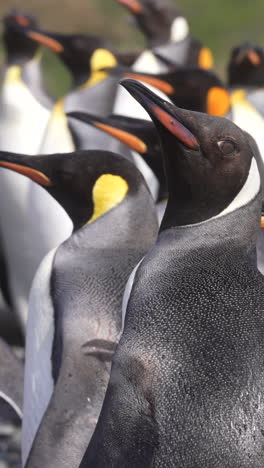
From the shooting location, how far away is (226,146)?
1824 mm

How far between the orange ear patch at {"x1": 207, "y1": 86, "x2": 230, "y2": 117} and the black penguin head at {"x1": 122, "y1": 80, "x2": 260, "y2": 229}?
2.02 meters

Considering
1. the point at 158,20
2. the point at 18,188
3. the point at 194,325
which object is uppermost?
the point at 194,325

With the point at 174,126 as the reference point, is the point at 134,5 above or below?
below

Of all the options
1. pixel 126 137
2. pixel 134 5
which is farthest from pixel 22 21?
pixel 126 137

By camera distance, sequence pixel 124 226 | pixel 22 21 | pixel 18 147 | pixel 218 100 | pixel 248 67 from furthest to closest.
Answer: pixel 22 21 → pixel 248 67 → pixel 18 147 → pixel 218 100 → pixel 124 226

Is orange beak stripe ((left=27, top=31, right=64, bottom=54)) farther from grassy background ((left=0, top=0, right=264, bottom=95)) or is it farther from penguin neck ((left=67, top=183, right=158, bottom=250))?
grassy background ((left=0, top=0, right=264, bottom=95))

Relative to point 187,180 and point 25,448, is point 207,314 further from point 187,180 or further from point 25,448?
point 25,448

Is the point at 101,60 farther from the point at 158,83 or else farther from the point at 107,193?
the point at 107,193

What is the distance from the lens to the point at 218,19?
1459 cm

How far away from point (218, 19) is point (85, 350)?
12.9 metres

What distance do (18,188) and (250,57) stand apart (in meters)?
1.66

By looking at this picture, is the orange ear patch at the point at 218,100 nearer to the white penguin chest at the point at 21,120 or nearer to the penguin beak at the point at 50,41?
the white penguin chest at the point at 21,120

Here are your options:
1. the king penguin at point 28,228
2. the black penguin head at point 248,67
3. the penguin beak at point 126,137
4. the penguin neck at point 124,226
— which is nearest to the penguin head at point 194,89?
the king penguin at point 28,228

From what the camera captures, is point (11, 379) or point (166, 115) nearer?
point (166, 115)
